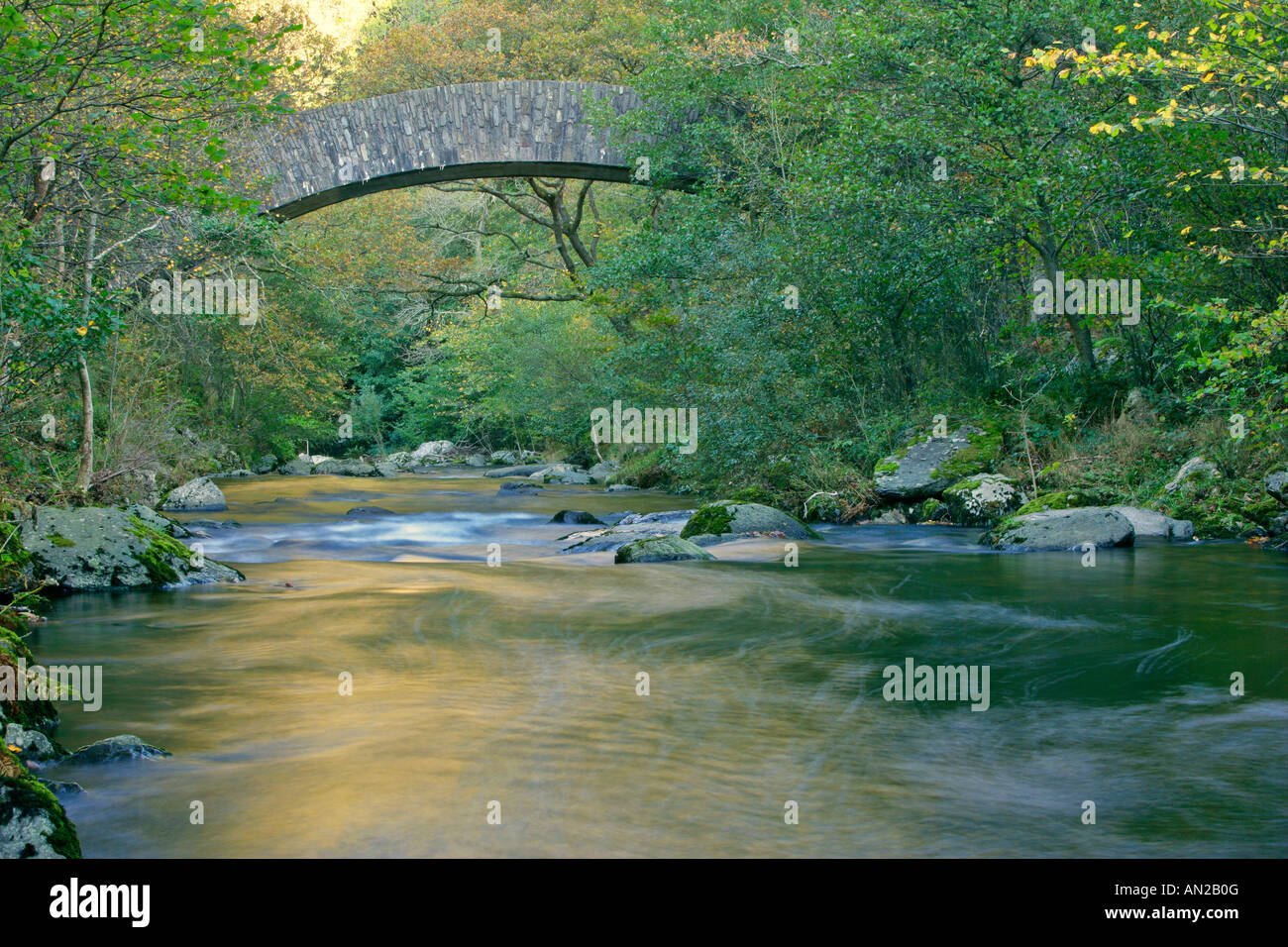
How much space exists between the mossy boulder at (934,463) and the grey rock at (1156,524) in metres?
2.57

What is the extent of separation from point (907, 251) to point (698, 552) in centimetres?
624

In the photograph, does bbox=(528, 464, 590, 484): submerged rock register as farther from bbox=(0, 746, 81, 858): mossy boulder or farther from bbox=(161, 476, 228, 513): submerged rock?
bbox=(0, 746, 81, 858): mossy boulder

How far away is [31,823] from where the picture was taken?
11.8 ft

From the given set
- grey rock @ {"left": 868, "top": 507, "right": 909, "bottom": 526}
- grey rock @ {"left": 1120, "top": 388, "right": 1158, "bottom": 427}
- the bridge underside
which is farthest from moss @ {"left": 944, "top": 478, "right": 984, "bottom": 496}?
the bridge underside

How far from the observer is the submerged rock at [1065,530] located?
41.2 feet

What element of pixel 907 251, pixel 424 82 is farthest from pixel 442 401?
pixel 907 251

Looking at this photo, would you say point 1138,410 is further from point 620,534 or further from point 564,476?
point 564,476

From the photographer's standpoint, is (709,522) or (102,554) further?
(709,522)

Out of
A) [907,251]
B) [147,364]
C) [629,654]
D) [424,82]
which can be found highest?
[424,82]

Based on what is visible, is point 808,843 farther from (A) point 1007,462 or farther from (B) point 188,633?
(A) point 1007,462

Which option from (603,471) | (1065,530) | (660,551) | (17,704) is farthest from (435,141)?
(17,704)

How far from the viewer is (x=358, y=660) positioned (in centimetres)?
769

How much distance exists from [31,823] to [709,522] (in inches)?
434

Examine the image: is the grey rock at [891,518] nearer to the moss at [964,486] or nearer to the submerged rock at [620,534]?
the moss at [964,486]
